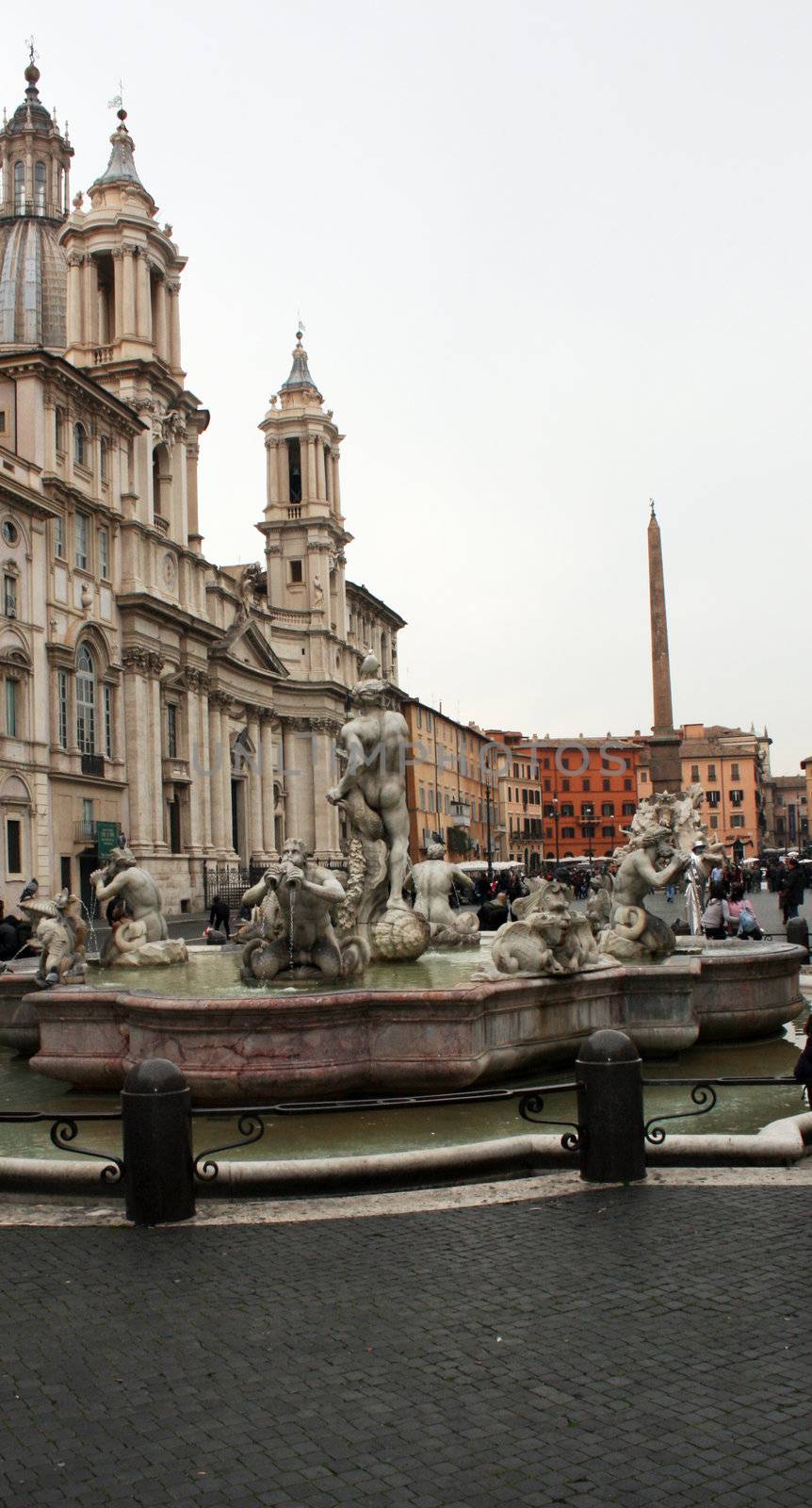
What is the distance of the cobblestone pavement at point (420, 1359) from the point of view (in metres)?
3.50

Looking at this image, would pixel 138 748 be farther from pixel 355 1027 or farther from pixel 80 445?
pixel 355 1027

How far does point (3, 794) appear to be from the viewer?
3453cm

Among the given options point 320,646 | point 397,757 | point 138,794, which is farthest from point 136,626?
point 397,757

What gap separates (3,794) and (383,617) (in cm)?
5699

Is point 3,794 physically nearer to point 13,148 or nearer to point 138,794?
point 138,794

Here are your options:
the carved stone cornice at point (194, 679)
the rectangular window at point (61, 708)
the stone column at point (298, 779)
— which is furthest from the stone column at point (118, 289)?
the stone column at point (298, 779)

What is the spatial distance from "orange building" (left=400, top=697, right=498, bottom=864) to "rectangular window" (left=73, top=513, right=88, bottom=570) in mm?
32946

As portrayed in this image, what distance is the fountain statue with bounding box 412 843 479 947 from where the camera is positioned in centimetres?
1264

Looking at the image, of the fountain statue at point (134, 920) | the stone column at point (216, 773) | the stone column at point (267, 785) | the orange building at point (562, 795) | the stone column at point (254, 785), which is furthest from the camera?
the orange building at point (562, 795)

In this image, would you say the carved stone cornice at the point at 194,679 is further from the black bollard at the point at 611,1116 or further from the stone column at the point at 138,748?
the black bollard at the point at 611,1116

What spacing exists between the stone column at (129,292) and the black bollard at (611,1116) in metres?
46.3

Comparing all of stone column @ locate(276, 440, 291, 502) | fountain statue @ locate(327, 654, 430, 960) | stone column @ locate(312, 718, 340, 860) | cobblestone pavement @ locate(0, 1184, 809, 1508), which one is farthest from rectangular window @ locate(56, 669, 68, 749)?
stone column @ locate(276, 440, 291, 502)

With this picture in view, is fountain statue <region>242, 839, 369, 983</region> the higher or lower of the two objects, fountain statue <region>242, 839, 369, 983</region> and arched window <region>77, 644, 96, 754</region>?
the lower

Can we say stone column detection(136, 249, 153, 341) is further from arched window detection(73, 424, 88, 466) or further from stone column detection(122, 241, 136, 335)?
arched window detection(73, 424, 88, 466)
